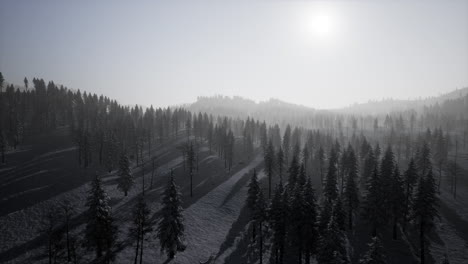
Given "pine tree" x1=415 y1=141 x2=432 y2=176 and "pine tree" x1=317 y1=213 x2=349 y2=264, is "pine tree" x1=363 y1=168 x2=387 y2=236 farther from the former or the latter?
"pine tree" x1=415 y1=141 x2=432 y2=176

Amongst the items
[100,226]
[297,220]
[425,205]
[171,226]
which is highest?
[425,205]

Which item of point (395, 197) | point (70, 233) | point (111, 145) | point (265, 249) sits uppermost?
point (111, 145)

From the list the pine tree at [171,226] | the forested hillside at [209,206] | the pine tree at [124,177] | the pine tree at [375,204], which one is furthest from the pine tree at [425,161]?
the pine tree at [124,177]

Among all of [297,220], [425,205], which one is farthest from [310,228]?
[425,205]

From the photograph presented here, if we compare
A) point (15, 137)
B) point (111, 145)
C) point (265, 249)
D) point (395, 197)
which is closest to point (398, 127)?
point (395, 197)

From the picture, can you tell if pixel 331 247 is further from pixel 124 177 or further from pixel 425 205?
pixel 124 177

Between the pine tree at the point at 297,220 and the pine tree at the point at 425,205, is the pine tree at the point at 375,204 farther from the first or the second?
the pine tree at the point at 297,220

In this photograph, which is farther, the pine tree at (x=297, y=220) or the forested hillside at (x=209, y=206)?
the forested hillside at (x=209, y=206)

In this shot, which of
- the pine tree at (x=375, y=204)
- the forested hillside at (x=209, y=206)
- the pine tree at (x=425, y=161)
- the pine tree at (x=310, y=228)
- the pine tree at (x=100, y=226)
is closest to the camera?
the pine tree at (x=100, y=226)

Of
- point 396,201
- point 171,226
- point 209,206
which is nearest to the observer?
point 171,226

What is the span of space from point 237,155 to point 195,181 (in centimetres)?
3445

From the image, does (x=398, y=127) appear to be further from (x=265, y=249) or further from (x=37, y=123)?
(x=37, y=123)

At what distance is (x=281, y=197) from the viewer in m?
37.3

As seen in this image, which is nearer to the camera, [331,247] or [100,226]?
[331,247]
